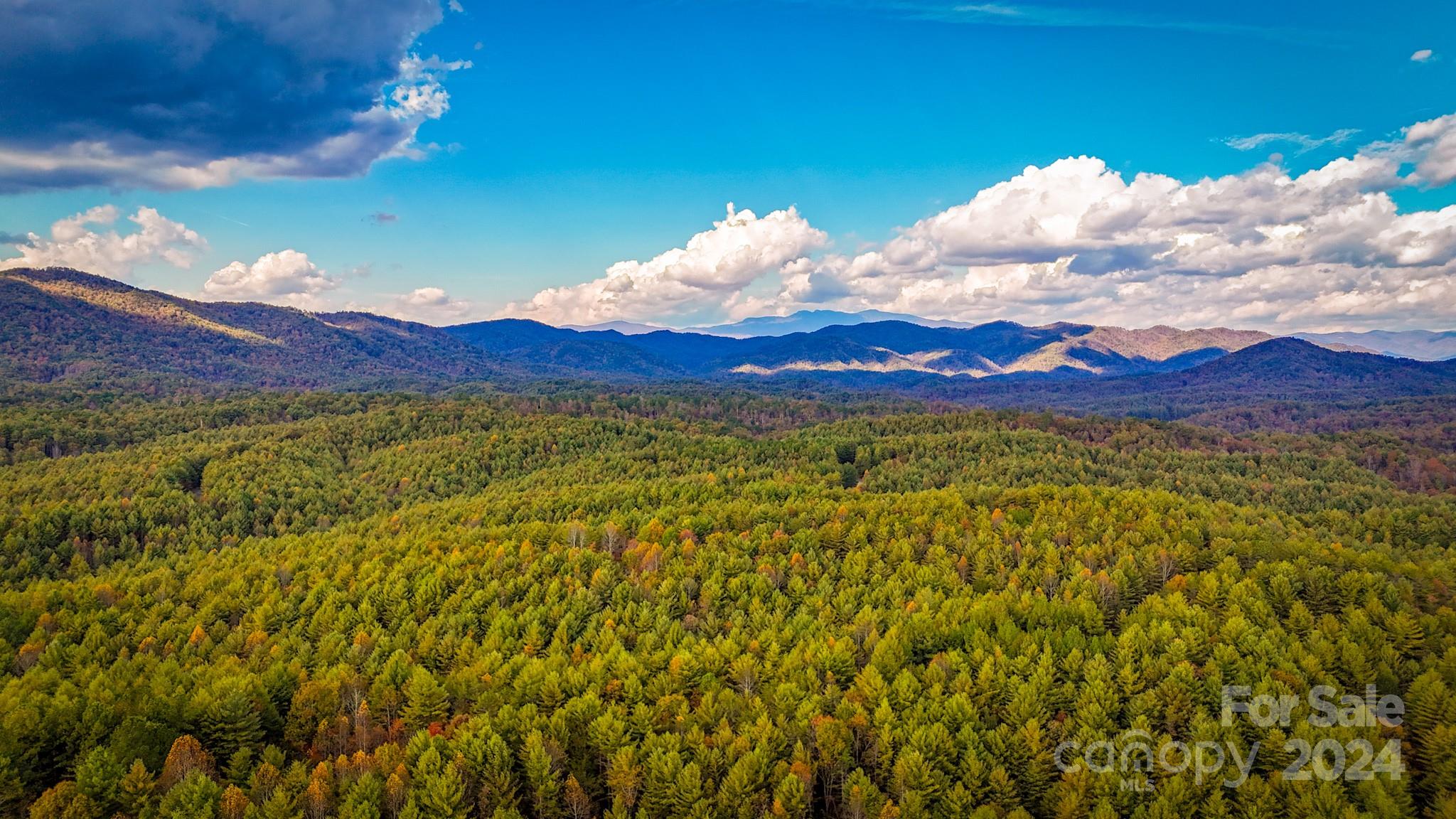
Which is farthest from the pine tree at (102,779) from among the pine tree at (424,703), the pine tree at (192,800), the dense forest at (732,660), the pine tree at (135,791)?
the pine tree at (424,703)

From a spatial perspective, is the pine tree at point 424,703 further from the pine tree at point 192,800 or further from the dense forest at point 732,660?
the pine tree at point 192,800

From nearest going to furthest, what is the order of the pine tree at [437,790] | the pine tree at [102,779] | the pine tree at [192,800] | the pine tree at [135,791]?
1. the pine tree at [192,800]
2. the pine tree at [437,790]
3. the pine tree at [102,779]
4. the pine tree at [135,791]

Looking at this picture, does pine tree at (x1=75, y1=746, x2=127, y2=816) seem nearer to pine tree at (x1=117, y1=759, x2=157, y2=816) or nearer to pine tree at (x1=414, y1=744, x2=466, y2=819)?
pine tree at (x1=117, y1=759, x2=157, y2=816)

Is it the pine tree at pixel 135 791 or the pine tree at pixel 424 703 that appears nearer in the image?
the pine tree at pixel 135 791

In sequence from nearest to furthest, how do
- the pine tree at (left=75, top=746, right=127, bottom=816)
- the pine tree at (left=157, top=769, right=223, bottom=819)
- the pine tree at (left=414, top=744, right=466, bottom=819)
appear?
the pine tree at (left=157, top=769, right=223, bottom=819)
the pine tree at (left=414, top=744, right=466, bottom=819)
the pine tree at (left=75, top=746, right=127, bottom=816)

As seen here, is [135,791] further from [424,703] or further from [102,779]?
[424,703]

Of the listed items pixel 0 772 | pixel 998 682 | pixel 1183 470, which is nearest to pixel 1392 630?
pixel 998 682

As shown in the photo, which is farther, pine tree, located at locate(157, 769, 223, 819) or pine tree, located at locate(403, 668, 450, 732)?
pine tree, located at locate(403, 668, 450, 732)

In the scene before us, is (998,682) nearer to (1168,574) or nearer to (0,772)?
(1168,574)

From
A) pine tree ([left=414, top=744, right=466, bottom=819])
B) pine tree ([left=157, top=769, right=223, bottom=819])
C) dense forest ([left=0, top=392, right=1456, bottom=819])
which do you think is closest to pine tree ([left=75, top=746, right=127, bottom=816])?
dense forest ([left=0, top=392, right=1456, bottom=819])

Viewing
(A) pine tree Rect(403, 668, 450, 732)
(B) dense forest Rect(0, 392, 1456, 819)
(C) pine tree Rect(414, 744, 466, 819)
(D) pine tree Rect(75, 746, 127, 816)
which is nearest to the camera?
(C) pine tree Rect(414, 744, 466, 819)
